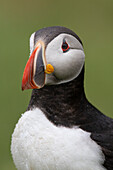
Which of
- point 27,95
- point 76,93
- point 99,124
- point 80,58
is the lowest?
point 27,95

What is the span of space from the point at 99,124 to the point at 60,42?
63 centimetres

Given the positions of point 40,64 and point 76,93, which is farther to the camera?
point 76,93

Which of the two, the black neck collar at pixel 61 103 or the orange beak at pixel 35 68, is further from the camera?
the black neck collar at pixel 61 103

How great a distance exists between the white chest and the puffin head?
0.87ft

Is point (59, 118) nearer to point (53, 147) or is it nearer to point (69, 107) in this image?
point (69, 107)

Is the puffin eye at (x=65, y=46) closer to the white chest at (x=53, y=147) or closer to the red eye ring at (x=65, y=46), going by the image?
the red eye ring at (x=65, y=46)

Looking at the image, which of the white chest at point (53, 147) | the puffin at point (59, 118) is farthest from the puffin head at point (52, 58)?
the white chest at point (53, 147)

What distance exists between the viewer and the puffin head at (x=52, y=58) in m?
3.41

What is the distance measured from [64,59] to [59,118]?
0.41m

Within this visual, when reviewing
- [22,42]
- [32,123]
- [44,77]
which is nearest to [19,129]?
[32,123]

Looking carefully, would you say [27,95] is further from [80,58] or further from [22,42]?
[80,58]

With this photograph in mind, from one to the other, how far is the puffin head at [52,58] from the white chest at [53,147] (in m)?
0.26

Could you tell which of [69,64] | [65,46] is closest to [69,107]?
[69,64]

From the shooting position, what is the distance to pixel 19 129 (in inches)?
144
